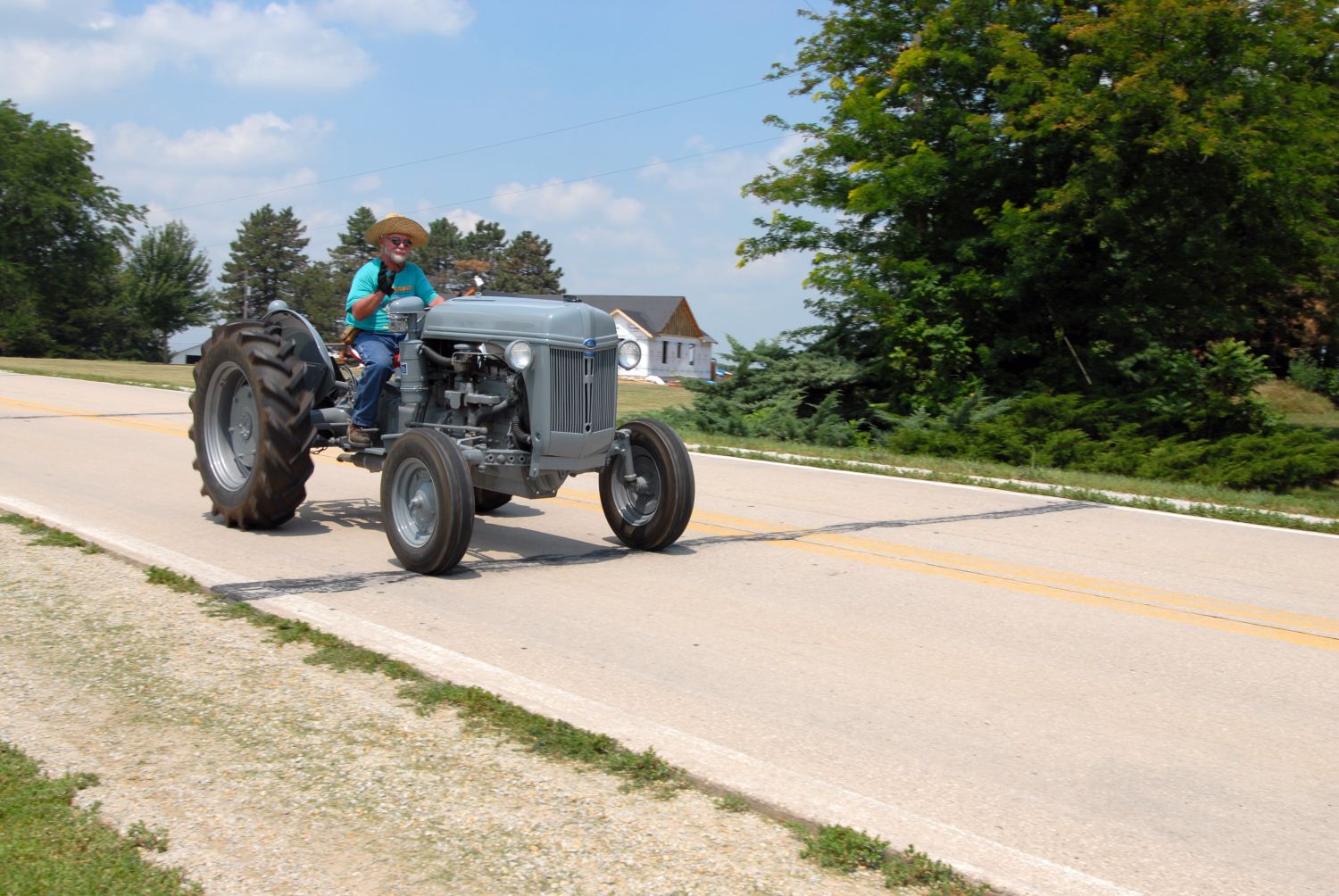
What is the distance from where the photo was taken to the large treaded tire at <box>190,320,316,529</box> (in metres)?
8.79

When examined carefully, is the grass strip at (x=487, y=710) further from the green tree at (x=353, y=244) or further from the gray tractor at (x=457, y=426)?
the green tree at (x=353, y=244)

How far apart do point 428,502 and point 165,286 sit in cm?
7691

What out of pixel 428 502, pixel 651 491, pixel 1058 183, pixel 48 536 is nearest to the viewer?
pixel 428 502

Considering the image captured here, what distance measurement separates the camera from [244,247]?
109m

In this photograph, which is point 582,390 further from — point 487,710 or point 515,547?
point 487,710

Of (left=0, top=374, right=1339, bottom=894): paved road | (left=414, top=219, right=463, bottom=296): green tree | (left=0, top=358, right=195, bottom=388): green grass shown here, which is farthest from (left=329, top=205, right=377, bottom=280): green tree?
(left=0, top=374, right=1339, bottom=894): paved road

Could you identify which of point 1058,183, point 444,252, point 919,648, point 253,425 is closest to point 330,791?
point 919,648

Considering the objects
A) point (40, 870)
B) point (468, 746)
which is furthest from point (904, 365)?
point (40, 870)

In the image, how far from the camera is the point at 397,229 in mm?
9156

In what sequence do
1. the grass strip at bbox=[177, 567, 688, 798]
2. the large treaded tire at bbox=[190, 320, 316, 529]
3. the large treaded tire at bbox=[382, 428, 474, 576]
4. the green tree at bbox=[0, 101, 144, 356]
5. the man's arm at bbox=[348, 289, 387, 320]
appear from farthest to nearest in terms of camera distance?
the green tree at bbox=[0, 101, 144, 356] → the man's arm at bbox=[348, 289, 387, 320] → the large treaded tire at bbox=[190, 320, 316, 529] → the large treaded tire at bbox=[382, 428, 474, 576] → the grass strip at bbox=[177, 567, 688, 798]

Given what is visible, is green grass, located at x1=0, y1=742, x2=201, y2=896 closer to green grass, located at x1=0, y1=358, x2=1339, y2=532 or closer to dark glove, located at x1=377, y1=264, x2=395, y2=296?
dark glove, located at x1=377, y1=264, x2=395, y2=296

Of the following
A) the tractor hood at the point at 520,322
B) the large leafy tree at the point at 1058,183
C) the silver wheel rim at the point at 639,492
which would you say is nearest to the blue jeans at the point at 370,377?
the tractor hood at the point at 520,322

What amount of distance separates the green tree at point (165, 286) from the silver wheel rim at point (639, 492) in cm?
7405

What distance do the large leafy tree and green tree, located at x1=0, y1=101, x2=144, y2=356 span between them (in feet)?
188
